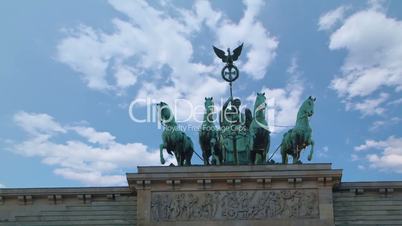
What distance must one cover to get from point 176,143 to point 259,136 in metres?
3.66

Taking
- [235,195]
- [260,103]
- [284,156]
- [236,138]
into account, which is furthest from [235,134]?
[235,195]

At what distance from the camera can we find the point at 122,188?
27.7 meters

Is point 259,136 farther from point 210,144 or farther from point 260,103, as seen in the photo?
point 210,144

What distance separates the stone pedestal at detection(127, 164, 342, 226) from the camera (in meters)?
26.6

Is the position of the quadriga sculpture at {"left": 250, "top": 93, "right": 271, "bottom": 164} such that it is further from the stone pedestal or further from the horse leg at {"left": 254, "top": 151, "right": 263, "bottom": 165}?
the stone pedestal

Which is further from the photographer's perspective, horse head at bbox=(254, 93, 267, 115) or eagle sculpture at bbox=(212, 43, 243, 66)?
eagle sculpture at bbox=(212, 43, 243, 66)

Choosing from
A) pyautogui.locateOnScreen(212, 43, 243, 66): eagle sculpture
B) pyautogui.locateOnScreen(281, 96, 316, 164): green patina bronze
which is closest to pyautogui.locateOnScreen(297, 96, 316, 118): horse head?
pyautogui.locateOnScreen(281, 96, 316, 164): green patina bronze

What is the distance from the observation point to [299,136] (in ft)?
91.5

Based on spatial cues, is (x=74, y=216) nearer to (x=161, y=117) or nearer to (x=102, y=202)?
(x=102, y=202)

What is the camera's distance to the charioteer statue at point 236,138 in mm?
28172

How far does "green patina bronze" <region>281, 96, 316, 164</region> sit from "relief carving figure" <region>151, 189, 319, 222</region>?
6.23 ft

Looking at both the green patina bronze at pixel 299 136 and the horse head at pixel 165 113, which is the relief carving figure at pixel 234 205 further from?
the horse head at pixel 165 113

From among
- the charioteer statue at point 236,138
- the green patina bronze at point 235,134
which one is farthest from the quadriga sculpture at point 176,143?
the green patina bronze at point 235,134

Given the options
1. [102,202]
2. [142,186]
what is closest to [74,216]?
[102,202]
